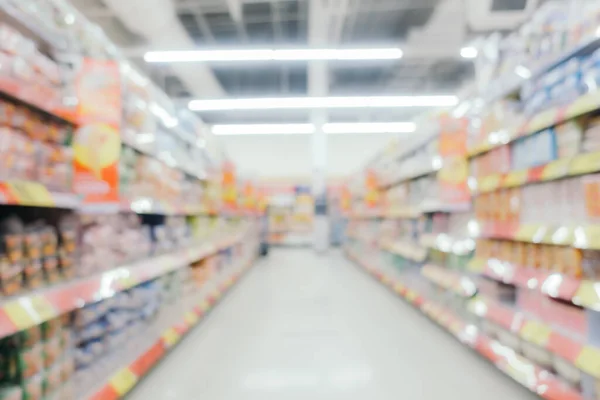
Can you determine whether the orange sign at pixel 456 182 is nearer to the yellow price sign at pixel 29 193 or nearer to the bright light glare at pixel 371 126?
the yellow price sign at pixel 29 193

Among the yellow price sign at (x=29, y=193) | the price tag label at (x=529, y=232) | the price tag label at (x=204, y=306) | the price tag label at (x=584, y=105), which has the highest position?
the price tag label at (x=584, y=105)

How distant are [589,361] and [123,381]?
1.95 meters

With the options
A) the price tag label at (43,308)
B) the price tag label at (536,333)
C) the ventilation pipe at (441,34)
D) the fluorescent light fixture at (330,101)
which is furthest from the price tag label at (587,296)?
the fluorescent light fixture at (330,101)

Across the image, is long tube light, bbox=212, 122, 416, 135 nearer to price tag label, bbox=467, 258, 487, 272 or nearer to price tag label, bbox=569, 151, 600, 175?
price tag label, bbox=467, 258, 487, 272

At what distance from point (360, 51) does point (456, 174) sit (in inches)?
159

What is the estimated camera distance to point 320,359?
2.69 m

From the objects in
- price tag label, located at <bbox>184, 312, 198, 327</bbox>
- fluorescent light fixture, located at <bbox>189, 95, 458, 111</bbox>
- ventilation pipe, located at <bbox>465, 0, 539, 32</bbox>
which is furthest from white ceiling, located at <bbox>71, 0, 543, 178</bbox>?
price tag label, located at <bbox>184, 312, 198, 327</bbox>

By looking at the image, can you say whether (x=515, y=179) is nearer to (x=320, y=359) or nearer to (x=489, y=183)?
(x=489, y=183)

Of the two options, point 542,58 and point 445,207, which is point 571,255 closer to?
point 542,58

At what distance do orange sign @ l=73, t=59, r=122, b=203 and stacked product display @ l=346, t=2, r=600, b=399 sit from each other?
1976mm

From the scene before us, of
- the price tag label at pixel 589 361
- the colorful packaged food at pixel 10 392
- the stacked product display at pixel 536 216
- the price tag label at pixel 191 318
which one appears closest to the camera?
the colorful packaged food at pixel 10 392

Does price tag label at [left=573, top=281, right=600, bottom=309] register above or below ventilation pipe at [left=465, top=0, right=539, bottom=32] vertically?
below

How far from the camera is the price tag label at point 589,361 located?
1.55 m

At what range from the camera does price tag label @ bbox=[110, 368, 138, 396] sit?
1875mm
